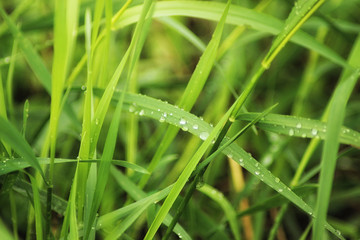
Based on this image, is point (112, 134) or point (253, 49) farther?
point (253, 49)

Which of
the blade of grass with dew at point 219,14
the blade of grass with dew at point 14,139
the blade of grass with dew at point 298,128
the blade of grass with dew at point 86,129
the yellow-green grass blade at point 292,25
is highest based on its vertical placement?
the blade of grass with dew at point 219,14

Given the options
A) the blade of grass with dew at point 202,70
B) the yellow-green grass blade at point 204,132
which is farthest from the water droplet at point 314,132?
the blade of grass with dew at point 202,70

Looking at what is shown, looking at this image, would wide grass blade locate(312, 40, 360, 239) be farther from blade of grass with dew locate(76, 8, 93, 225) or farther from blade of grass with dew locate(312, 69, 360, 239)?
blade of grass with dew locate(76, 8, 93, 225)

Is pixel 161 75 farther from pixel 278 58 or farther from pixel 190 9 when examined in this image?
pixel 190 9

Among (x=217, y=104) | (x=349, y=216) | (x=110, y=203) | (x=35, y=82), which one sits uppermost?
(x=35, y=82)

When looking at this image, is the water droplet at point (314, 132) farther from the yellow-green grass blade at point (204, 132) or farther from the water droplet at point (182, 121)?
the water droplet at point (182, 121)

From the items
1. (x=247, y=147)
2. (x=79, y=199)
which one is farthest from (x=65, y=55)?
(x=247, y=147)
